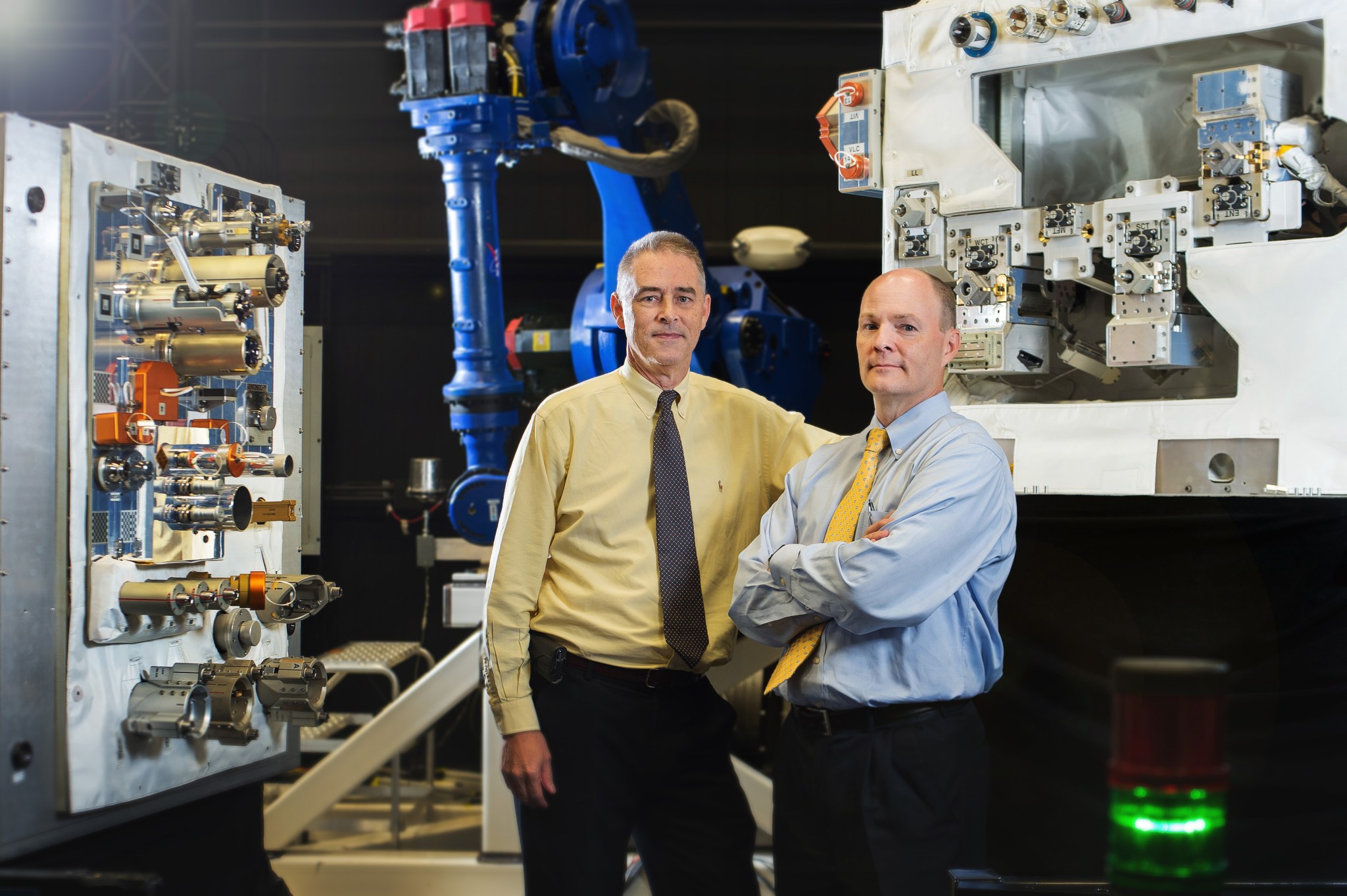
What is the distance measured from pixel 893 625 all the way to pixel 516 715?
88 cm

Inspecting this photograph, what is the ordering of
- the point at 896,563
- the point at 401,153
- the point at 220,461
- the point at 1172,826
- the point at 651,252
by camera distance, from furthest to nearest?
the point at 401,153 < the point at 651,252 < the point at 220,461 < the point at 896,563 < the point at 1172,826

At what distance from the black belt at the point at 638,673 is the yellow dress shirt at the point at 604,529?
0.02 meters

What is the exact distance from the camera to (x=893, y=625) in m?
2.33

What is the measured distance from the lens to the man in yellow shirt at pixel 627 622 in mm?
2717

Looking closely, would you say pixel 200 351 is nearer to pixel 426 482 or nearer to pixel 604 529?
pixel 604 529

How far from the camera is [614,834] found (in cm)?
275

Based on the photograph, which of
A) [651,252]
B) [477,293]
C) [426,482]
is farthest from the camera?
[426,482]

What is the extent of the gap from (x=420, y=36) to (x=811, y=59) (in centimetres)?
315

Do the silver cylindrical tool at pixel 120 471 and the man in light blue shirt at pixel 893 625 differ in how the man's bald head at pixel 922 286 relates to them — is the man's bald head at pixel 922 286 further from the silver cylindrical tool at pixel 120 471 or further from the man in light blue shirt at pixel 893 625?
the silver cylindrical tool at pixel 120 471

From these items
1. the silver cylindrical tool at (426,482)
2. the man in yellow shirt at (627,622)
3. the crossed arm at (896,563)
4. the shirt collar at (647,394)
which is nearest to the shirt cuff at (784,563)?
the crossed arm at (896,563)

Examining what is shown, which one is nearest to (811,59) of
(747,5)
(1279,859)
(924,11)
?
(747,5)

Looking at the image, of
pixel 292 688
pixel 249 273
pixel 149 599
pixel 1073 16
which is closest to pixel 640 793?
pixel 292 688

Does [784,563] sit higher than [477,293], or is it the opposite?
[477,293]

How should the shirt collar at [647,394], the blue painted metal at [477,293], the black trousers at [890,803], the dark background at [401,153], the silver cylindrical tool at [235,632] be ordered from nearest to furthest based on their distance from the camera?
the black trousers at [890,803] < the silver cylindrical tool at [235,632] < the shirt collar at [647,394] < the blue painted metal at [477,293] < the dark background at [401,153]
